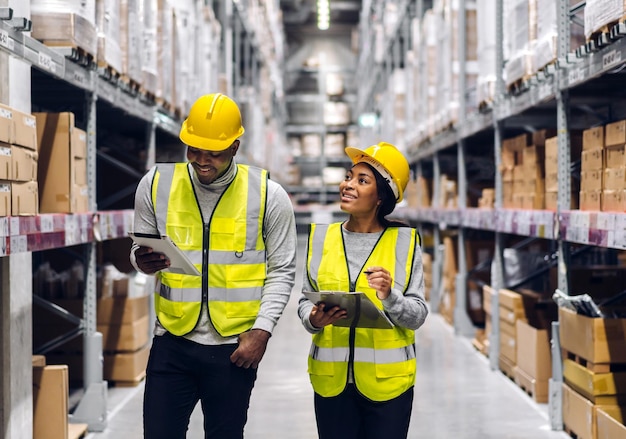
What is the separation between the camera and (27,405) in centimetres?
381

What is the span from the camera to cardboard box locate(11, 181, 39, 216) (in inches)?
130

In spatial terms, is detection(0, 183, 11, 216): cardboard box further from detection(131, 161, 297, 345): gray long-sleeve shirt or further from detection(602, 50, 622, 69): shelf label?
detection(602, 50, 622, 69): shelf label

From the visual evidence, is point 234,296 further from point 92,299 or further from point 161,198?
point 92,299

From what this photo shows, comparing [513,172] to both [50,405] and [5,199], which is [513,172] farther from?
[5,199]

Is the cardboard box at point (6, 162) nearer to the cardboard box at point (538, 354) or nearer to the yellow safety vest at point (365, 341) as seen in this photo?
the yellow safety vest at point (365, 341)

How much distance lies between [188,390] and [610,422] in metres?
2.27

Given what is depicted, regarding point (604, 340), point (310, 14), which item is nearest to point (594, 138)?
point (604, 340)

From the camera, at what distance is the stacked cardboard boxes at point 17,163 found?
3191 millimetres

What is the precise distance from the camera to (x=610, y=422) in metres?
3.82

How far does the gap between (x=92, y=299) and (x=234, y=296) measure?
2361 mm

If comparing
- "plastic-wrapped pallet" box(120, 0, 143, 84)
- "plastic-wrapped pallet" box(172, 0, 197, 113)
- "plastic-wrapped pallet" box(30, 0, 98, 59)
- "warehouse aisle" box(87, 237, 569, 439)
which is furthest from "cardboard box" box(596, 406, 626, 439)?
"plastic-wrapped pallet" box(172, 0, 197, 113)

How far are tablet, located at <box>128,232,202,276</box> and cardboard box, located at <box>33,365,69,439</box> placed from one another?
1767mm

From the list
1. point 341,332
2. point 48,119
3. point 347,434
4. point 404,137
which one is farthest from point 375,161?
point 404,137

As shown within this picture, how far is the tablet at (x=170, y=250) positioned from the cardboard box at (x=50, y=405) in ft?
5.80
